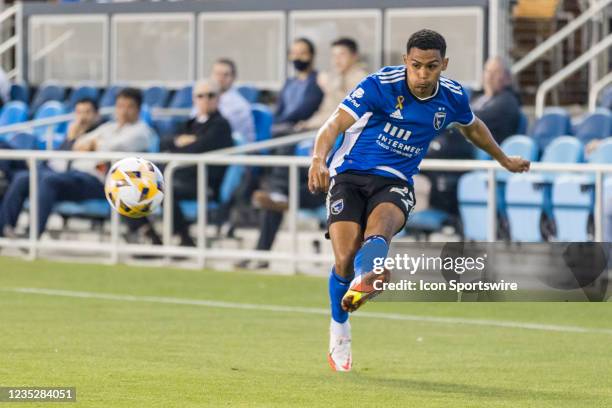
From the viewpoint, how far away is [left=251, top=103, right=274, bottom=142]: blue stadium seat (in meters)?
18.6

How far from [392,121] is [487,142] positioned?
32.1 inches

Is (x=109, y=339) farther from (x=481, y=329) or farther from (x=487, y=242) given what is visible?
(x=487, y=242)

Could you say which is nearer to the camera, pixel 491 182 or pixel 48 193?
pixel 491 182

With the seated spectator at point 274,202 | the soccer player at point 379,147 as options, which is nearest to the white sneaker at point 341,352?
the soccer player at point 379,147

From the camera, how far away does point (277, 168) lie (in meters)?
16.1

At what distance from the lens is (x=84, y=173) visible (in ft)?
56.3

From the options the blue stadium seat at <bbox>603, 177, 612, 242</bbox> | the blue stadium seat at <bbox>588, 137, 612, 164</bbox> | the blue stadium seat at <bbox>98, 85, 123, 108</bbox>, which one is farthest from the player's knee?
the blue stadium seat at <bbox>98, 85, 123, 108</bbox>

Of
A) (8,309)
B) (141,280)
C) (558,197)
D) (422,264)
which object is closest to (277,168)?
(141,280)

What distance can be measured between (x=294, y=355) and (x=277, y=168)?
5.83 meters

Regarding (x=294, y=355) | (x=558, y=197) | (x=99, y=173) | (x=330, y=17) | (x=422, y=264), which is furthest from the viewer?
(x=330, y=17)

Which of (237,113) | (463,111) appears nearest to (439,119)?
(463,111)

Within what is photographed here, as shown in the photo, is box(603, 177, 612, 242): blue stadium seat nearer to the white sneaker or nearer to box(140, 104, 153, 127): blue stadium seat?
the white sneaker

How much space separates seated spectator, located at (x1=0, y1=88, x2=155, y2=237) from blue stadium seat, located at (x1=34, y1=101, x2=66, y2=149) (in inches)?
67.9

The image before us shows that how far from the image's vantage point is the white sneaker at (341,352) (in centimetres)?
960
